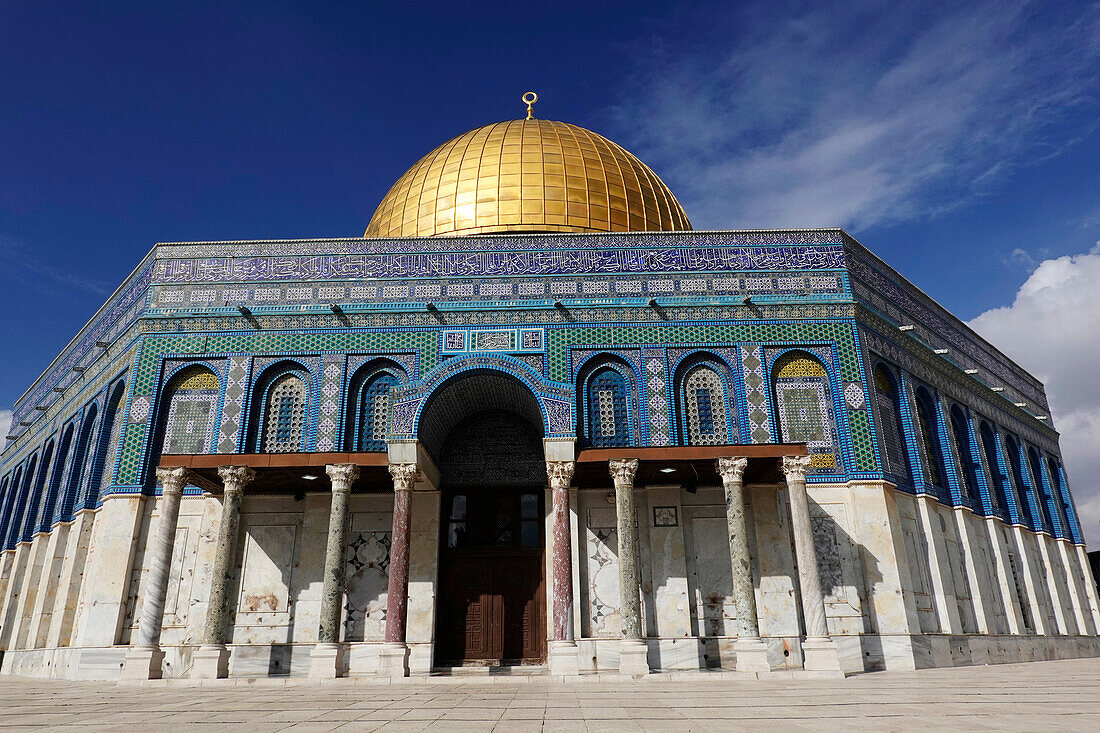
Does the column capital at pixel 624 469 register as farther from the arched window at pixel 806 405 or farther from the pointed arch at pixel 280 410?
the pointed arch at pixel 280 410

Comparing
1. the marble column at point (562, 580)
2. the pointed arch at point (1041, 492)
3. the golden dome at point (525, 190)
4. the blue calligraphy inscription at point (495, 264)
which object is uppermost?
the golden dome at point (525, 190)

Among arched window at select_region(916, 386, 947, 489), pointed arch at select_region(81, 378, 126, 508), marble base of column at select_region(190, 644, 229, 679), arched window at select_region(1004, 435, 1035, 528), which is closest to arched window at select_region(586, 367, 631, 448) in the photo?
arched window at select_region(916, 386, 947, 489)

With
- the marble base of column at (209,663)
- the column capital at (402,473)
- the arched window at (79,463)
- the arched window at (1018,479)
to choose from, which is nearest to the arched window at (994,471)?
the arched window at (1018,479)

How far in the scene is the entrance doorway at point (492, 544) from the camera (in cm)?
1611

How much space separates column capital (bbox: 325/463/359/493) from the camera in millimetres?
14258

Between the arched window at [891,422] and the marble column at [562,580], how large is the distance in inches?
266

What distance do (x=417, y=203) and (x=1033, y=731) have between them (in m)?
20.2

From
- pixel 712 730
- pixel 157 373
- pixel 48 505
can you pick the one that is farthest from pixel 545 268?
pixel 48 505

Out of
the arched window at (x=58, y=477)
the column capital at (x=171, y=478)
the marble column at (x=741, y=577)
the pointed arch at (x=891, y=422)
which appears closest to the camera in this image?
the marble column at (x=741, y=577)

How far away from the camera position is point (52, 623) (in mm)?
17062

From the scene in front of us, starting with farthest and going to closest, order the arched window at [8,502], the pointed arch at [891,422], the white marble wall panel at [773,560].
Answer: the arched window at [8,502]
the pointed arch at [891,422]
the white marble wall panel at [773,560]

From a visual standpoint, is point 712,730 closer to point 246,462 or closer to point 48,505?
point 246,462

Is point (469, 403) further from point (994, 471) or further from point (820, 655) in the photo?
point (994, 471)

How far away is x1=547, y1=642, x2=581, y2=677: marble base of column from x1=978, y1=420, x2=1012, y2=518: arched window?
1313 centimetres
